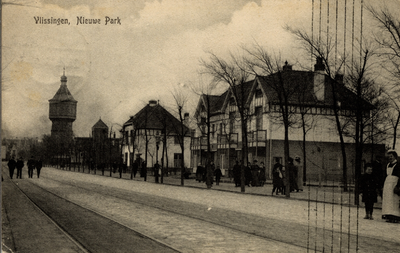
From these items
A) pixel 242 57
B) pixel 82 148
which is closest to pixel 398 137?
pixel 242 57

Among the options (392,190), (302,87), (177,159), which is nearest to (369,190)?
(392,190)

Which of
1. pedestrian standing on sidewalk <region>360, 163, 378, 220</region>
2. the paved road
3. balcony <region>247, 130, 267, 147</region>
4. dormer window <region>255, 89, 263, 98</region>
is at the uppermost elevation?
dormer window <region>255, 89, 263, 98</region>

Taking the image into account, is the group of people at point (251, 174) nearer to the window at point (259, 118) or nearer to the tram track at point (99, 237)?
the window at point (259, 118)

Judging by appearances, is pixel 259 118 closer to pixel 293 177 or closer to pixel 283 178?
pixel 293 177

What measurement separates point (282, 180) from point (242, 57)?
6497 mm

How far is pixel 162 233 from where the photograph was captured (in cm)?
1062

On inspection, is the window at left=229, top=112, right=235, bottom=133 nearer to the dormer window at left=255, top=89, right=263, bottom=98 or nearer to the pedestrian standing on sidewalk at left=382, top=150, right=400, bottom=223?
the dormer window at left=255, top=89, right=263, bottom=98

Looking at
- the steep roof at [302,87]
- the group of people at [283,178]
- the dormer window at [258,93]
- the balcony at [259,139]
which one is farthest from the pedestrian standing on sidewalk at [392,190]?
the dormer window at [258,93]

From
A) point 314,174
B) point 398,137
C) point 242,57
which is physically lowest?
point 314,174

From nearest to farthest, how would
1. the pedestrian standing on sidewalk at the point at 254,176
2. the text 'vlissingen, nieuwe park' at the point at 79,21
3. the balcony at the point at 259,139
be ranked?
the text 'vlissingen, nieuwe park' at the point at 79,21
the pedestrian standing on sidewalk at the point at 254,176
the balcony at the point at 259,139

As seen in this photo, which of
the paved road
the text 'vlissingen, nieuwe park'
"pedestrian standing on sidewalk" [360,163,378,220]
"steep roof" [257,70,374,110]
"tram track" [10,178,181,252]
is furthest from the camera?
"steep roof" [257,70,374,110]

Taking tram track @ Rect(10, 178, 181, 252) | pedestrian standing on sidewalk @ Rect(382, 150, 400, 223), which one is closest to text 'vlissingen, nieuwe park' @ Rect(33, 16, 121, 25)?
tram track @ Rect(10, 178, 181, 252)

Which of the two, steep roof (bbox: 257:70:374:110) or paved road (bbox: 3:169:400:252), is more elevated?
steep roof (bbox: 257:70:374:110)

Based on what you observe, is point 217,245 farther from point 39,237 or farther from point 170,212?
point 170,212
